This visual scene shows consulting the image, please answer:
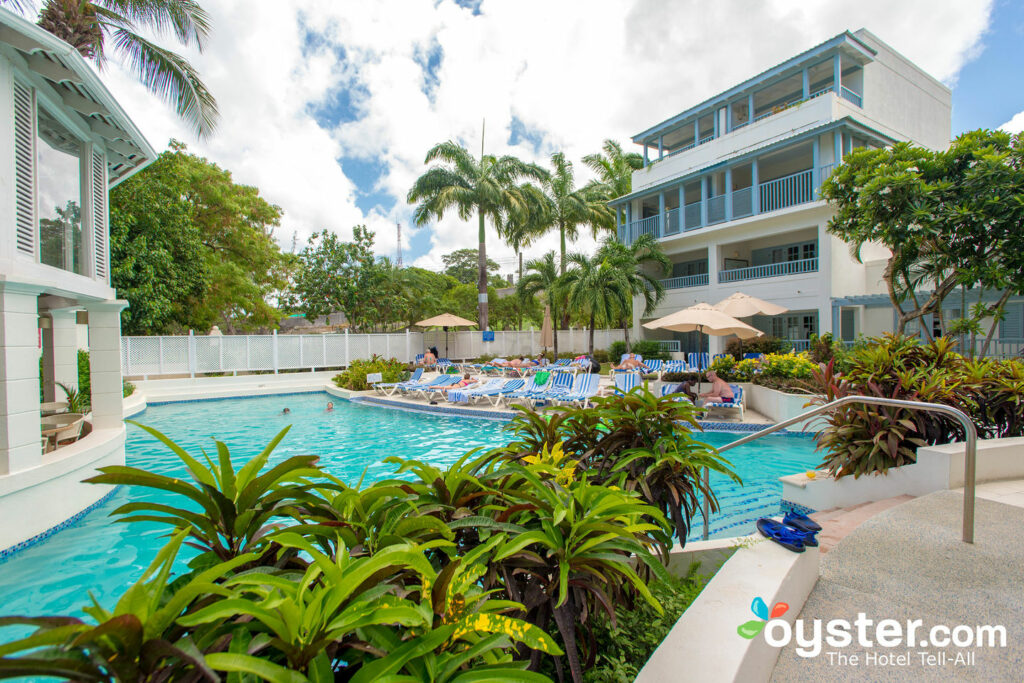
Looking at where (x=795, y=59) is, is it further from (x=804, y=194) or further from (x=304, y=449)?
(x=304, y=449)

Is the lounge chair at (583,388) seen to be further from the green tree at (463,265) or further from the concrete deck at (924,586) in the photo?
the green tree at (463,265)

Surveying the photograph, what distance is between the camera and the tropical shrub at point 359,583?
100 centimetres

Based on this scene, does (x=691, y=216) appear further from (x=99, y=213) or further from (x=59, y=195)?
(x=59, y=195)

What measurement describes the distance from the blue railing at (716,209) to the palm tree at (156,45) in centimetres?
1729

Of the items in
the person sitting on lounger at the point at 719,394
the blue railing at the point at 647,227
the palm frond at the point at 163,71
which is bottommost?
the person sitting on lounger at the point at 719,394

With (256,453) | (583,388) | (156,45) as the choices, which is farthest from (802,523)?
(156,45)

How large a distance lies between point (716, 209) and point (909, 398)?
16.2 m

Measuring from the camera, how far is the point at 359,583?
3.90 ft

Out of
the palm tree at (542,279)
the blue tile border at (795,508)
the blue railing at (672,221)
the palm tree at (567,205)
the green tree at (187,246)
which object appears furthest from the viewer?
the palm tree at (567,205)

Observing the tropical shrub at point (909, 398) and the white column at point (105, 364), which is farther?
the white column at point (105, 364)

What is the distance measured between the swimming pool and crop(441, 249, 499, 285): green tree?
118 ft

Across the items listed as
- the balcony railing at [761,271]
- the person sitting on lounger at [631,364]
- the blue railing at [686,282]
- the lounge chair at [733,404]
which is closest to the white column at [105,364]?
the lounge chair at [733,404]

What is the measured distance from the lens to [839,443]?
5.21 m

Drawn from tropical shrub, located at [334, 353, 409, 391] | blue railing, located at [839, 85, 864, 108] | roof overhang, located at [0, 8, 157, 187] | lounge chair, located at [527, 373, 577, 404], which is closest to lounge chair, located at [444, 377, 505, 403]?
lounge chair, located at [527, 373, 577, 404]
